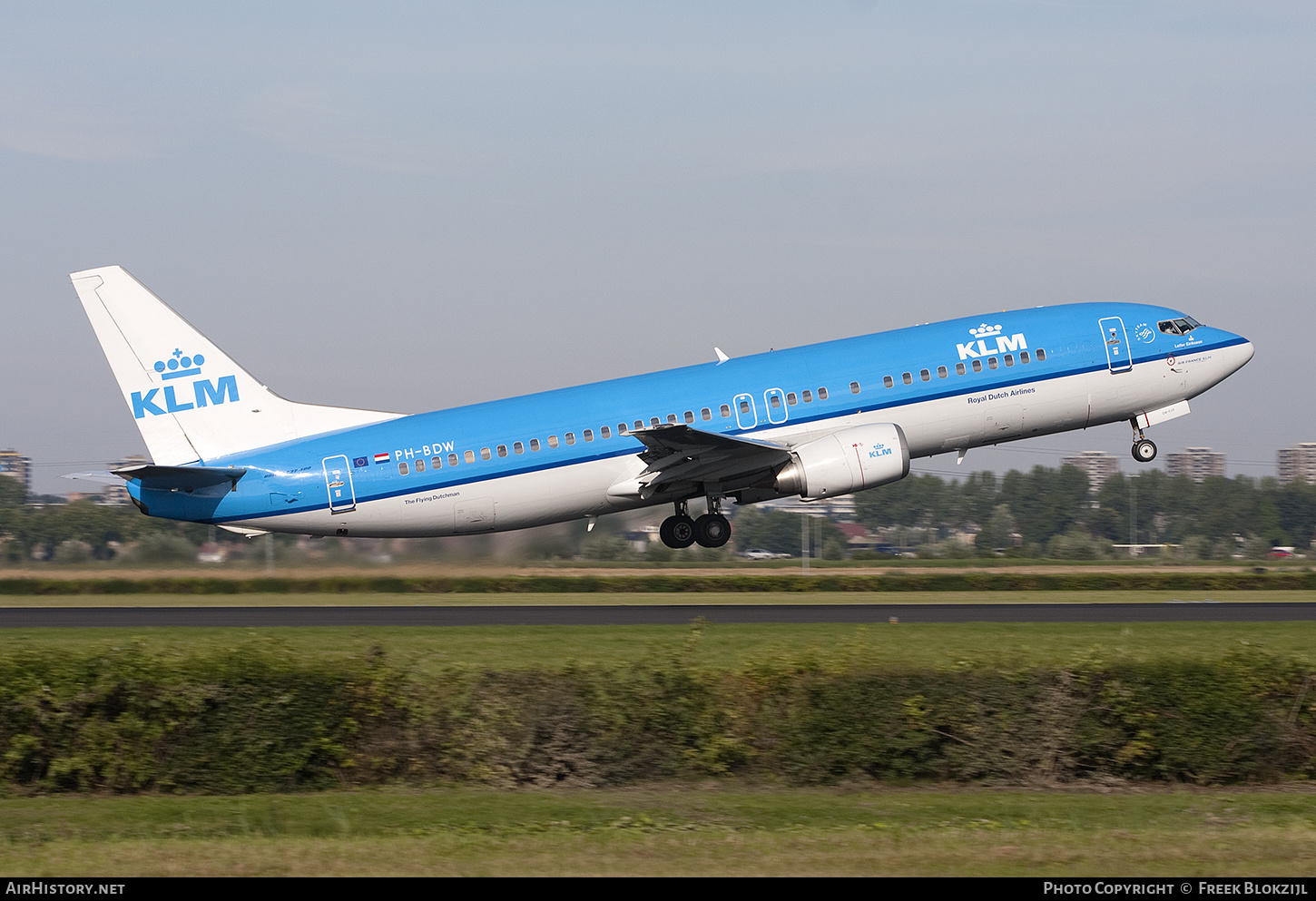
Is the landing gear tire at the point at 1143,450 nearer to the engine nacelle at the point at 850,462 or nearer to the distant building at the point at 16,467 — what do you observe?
the engine nacelle at the point at 850,462

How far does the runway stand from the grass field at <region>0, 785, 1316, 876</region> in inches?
555

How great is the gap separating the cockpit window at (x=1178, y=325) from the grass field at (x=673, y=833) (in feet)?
71.9

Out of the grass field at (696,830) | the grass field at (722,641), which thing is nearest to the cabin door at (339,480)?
the grass field at (722,641)

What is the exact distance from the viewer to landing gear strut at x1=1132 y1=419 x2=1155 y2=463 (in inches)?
1432

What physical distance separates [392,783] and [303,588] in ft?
79.5

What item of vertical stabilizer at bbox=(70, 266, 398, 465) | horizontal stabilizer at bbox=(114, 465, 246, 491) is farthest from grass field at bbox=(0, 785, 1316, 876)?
vertical stabilizer at bbox=(70, 266, 398, 465)

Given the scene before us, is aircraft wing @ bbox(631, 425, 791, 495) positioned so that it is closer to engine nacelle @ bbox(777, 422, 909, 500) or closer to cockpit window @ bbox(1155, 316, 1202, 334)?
engine nacelle @ bbox(777, 422, 909, 500)

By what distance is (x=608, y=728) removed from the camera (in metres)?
16.6

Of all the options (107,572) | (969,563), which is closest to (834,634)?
(107,572)

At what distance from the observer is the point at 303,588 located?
39.4m

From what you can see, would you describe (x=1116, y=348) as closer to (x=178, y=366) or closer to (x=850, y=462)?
(x=850, y=462)

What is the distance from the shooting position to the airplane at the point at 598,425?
33.4 meters

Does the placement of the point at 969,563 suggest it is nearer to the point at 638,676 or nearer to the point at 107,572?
the point at 107,572

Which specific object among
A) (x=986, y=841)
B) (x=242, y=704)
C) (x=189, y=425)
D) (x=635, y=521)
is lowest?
(x=986, y=841)
